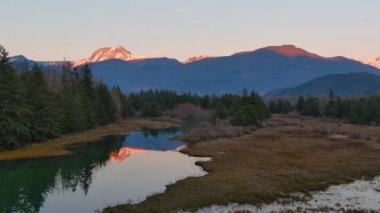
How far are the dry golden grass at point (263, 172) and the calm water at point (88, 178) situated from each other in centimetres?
315

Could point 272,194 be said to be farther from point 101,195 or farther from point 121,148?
point 121,148

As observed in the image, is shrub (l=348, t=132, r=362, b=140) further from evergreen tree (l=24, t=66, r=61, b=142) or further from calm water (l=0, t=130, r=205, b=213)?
evergreen tree (l=24, t=66, r=61, b=142)

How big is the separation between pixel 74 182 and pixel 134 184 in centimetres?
692

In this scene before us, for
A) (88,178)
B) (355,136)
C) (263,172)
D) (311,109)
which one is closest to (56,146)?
(88,178)

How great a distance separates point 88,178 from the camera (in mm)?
47188

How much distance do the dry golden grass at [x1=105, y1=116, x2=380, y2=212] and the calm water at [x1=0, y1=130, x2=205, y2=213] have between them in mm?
3150

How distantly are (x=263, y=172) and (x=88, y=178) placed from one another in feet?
64.6

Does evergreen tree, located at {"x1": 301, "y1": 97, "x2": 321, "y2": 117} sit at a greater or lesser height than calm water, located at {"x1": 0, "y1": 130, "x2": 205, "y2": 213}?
greater

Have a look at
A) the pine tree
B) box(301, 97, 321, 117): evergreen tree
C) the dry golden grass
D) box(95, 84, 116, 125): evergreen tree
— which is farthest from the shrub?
box(301, 97, 321, 117): evergreen tree

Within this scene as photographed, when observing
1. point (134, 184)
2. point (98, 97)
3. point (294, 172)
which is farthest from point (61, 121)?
point (294, 172)

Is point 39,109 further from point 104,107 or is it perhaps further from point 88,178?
point 104,107

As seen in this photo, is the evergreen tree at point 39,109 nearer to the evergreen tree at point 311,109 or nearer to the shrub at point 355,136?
the shrub at point 355,136

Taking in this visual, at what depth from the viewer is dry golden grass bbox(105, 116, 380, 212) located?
35.1 meters

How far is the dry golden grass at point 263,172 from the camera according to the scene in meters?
35.1
